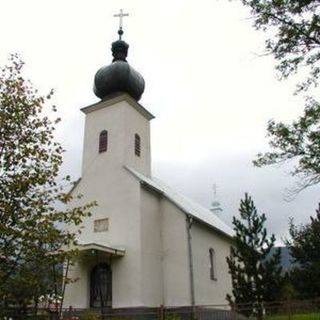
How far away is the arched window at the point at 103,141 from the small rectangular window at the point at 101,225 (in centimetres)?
407

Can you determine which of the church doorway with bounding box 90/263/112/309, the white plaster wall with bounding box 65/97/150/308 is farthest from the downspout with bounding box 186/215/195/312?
the church doorway with bounding box 90/263/112/309

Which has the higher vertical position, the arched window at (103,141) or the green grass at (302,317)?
the arched window at (103,141)

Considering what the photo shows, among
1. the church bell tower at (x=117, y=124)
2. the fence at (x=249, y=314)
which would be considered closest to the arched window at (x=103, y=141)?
the church bell tower at (x=117, y=124)

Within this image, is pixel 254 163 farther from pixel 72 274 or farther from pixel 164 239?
pixel 72 274

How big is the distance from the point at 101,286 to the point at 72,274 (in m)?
1.71

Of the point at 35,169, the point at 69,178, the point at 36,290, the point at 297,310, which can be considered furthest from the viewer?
the point at 297,310

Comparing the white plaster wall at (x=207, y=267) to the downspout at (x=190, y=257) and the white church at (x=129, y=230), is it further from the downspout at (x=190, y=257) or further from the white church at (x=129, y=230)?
the downspout at (x=190, y=257)

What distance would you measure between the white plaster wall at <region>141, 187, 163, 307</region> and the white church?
0.04 meters

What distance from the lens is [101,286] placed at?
21891 millimetres

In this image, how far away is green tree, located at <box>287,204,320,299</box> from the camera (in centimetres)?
2058

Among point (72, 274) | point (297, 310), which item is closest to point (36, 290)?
point (297, 310)

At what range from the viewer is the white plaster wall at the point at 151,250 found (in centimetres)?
2108

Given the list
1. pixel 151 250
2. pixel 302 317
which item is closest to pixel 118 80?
pixel 151 250

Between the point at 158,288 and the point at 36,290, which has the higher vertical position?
the point at 158,288
